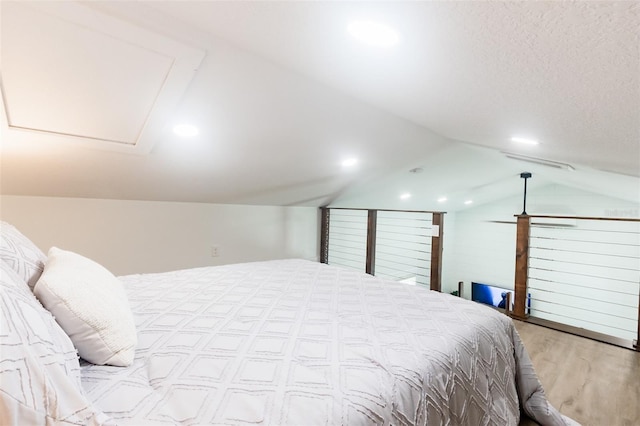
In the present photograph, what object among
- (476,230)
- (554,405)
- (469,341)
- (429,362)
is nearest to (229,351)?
(429,362)

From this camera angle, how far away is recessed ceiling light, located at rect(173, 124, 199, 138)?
2.17 meters

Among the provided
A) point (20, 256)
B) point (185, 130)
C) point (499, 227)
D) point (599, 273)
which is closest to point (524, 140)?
point (185, 130)

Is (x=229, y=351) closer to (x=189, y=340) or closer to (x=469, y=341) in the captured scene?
(x=189, y=340)

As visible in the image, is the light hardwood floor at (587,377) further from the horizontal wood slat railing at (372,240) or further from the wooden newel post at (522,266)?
the horizontal wood slat railing at (372,240)

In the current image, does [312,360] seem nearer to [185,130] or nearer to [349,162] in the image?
[185,130]

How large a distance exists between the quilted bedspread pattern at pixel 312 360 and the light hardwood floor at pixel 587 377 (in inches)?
13.6

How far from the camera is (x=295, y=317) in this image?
1396mm

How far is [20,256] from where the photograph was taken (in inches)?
41.2

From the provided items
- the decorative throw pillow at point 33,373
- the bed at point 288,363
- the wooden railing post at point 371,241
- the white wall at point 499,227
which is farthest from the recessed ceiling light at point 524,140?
the white wall at point 499,227

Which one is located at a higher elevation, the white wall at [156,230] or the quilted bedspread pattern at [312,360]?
the white wall at [156,230]

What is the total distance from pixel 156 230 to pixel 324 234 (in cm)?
240

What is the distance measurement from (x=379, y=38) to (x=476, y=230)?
742 cm

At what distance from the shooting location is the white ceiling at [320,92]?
97 centimetres

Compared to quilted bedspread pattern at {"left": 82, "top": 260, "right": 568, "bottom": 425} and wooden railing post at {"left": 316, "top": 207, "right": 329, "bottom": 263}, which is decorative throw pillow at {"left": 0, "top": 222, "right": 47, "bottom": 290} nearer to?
quilted bedspread pattern at {"left": 82, "top": 260, "right": 568, "bottom": 425}
